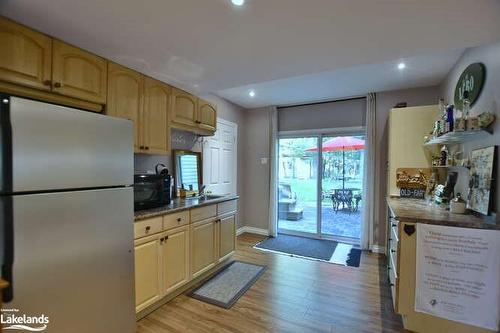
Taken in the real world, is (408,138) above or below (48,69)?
below

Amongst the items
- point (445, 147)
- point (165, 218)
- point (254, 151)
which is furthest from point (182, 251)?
point (445, 147)

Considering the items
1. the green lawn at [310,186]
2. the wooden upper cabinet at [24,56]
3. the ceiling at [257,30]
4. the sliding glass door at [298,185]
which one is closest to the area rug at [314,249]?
the sliding glass door at [298,185]

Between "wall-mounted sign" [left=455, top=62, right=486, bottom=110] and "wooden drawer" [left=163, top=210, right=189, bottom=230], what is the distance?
2966 millimetres

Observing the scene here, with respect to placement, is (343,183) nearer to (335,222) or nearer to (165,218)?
(335,222)

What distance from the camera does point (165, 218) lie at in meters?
2.37

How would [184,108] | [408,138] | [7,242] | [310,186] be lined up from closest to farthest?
[7,242] → [184,108] → [408,138] → [310,186]

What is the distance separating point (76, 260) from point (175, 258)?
1.05m

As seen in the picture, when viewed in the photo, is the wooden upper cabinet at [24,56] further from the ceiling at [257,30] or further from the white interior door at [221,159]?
the white interior door at [221,159]

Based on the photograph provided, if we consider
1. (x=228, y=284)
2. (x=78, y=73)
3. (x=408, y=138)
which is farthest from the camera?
(x=408, y=138)

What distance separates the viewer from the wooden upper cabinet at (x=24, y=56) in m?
1.50

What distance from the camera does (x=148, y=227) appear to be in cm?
218

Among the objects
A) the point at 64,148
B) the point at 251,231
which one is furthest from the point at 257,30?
the point at 251,231

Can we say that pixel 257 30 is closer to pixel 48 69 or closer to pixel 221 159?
pixel 48 69

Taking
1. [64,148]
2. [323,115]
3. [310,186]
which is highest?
[323,115]
